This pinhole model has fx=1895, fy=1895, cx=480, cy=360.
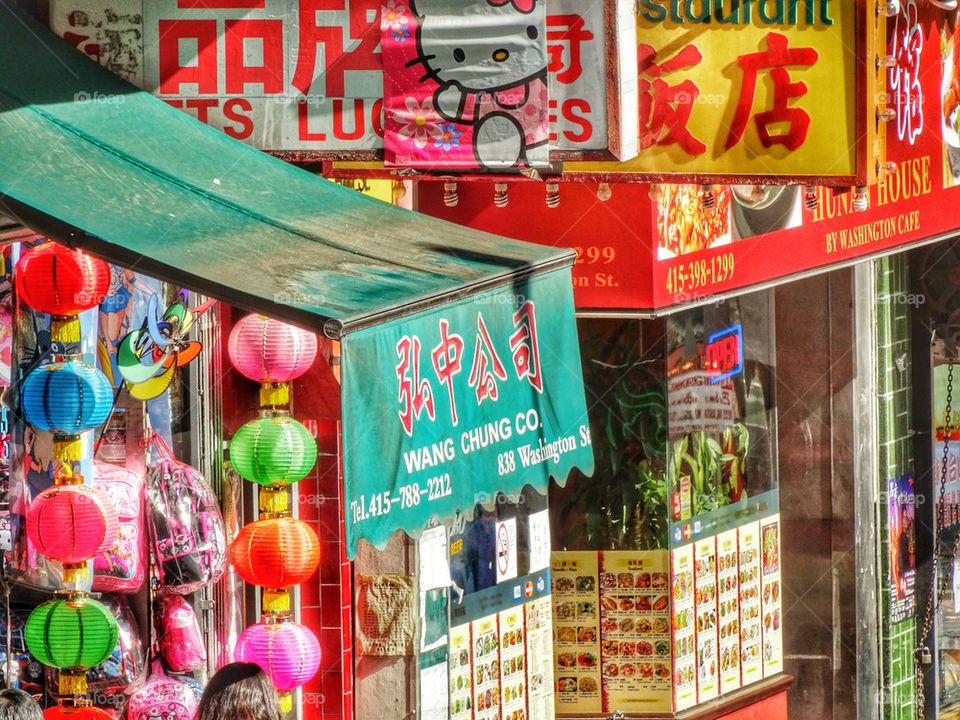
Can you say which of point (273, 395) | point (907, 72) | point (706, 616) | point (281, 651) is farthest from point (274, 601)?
point (907, 72)

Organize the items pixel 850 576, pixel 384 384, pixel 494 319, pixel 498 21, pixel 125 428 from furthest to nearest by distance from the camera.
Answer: pixel 850 576
pixel 125 428
pixel 498 21
pixel 494 319
pixel 384 384

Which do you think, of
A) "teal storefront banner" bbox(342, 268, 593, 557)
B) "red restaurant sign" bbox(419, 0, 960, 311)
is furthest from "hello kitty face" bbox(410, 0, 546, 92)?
"red restaurant sign" bbox(419, 0, 960, 311)

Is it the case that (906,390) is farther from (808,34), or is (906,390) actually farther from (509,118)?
(509,118)

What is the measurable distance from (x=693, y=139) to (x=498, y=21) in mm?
1528

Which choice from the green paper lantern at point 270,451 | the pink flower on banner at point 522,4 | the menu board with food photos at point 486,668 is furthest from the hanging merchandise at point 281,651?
the pink flower on banner at point 522,4

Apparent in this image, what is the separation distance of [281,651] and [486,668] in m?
2.42

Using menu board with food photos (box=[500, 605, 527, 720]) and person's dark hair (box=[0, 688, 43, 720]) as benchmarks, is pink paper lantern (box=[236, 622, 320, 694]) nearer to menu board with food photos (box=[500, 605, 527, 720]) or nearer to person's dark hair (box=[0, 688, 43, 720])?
person's dark hair (box=[0, 688, 43, 720])

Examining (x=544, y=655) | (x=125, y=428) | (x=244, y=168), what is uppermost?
(x=244, y=168)

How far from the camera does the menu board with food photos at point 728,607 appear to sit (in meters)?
12.2

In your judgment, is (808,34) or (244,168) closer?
(244,168)

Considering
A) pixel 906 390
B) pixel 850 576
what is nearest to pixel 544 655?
pixel 850 576

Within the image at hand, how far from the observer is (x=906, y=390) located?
14.2m

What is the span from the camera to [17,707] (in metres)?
5.93

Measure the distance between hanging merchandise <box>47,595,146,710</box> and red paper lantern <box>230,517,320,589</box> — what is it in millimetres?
541
